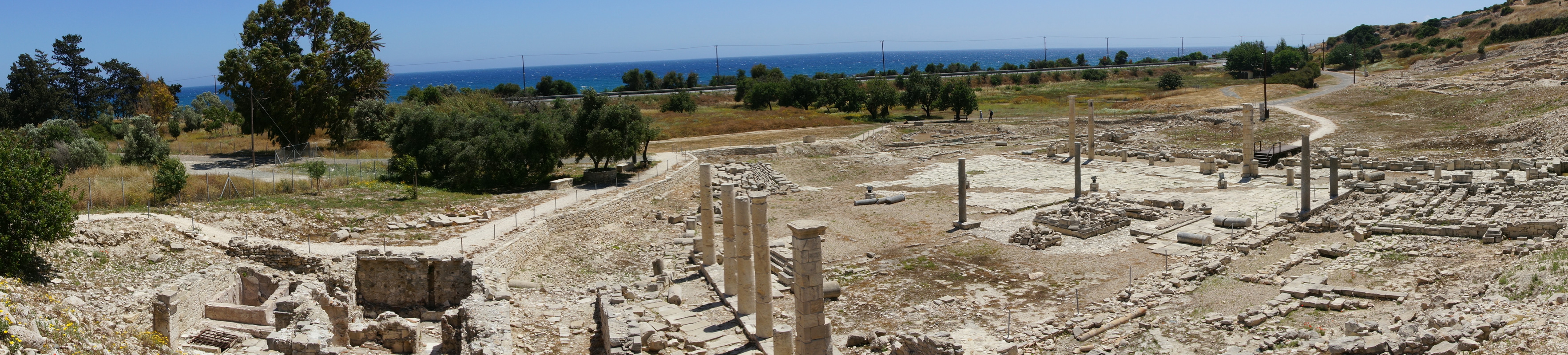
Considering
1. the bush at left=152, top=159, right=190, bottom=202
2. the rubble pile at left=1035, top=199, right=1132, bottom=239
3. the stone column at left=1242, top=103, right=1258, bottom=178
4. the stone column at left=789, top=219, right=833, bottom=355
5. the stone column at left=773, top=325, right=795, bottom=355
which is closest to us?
the stone column at left=789, top=219, right=833, bottom=355

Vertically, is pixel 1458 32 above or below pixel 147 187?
above

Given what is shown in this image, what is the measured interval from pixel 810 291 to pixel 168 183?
20.1 meters

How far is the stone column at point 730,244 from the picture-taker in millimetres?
21938

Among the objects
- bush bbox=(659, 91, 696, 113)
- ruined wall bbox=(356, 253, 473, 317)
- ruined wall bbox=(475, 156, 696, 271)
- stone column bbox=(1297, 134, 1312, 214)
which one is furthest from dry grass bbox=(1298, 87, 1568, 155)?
bush bbox=(659, 91, 696, 113)

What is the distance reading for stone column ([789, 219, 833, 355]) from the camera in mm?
15938

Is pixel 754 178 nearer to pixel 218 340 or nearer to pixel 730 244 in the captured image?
pixel 730 244

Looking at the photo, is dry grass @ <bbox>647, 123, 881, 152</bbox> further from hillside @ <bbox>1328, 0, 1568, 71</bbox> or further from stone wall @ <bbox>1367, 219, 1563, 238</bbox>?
hillside @ <bbox>1328, 0, 1568, 71</bbox>

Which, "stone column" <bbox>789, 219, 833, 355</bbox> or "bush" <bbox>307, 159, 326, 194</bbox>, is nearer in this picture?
"stone column" <bbox>789, 219, 833, 355</bbox>

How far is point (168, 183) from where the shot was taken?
27047mm

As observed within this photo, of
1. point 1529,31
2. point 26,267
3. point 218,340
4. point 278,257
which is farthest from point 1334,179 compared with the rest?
point 1529,31

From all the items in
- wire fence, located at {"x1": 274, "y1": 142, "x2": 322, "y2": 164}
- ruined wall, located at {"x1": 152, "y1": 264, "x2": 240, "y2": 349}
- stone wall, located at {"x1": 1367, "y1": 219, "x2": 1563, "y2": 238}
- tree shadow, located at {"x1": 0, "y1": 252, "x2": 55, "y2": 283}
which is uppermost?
wire fence, located at {"x1": 274, "y1": 142, "x2": 322, "y2": 164}

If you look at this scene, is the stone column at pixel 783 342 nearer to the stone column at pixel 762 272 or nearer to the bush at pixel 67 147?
the stone column at pixel 762 272

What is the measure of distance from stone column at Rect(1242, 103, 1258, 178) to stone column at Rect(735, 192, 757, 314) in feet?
87.3

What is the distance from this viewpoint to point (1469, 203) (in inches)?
1164
